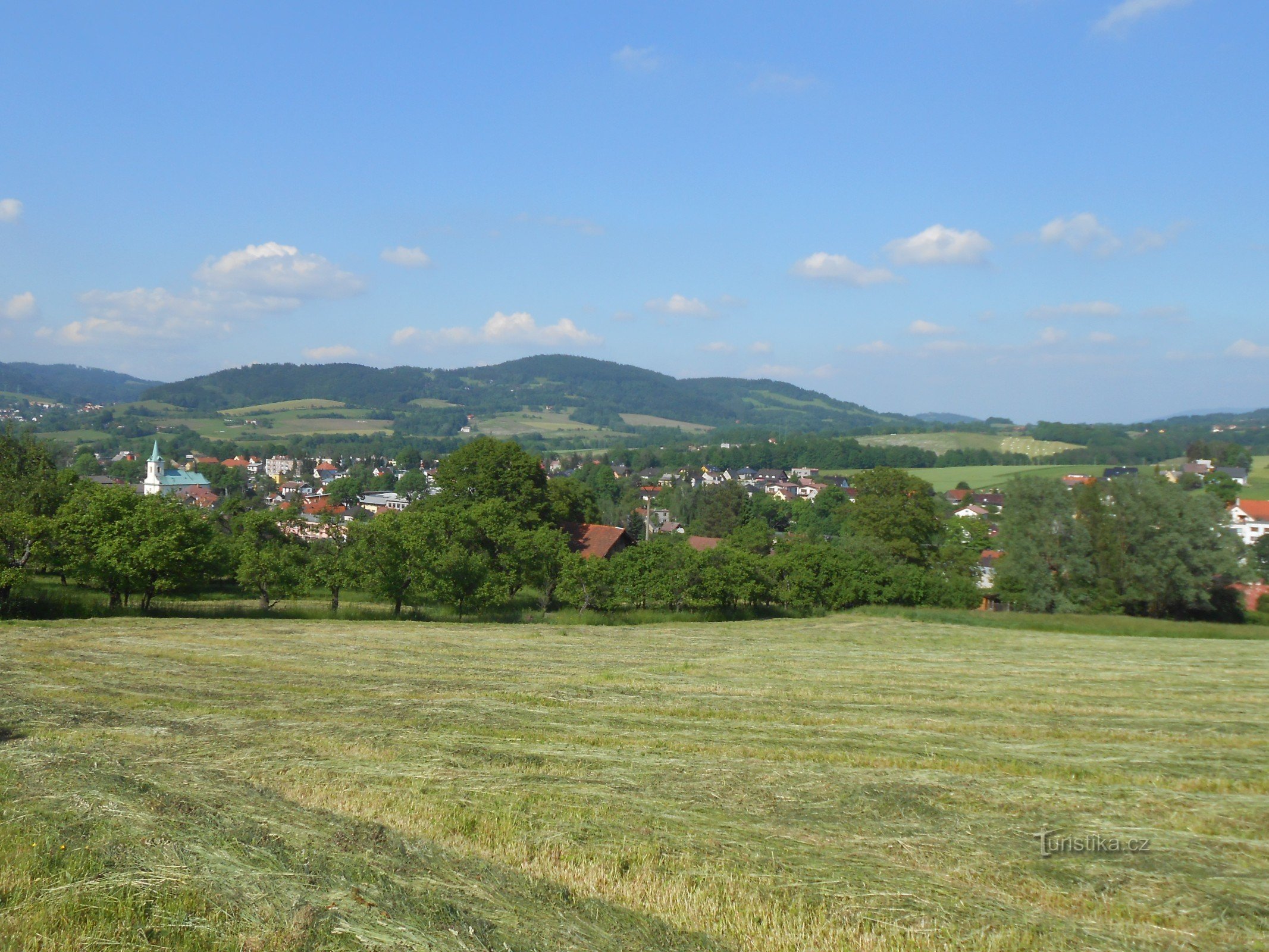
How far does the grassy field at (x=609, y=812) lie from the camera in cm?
691

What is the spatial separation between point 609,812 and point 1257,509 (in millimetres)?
112916

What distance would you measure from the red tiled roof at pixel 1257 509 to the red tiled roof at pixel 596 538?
79.7 m

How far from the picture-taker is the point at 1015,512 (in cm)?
5153

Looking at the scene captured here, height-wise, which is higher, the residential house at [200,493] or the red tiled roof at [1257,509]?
the red tiled roof at [1257,509]

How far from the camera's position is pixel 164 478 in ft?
469

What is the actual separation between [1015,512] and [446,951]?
170 ft

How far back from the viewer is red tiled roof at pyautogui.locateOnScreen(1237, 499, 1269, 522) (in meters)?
95.1

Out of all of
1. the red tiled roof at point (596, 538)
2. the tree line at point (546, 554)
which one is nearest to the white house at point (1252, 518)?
the tree line at point (546, 554)

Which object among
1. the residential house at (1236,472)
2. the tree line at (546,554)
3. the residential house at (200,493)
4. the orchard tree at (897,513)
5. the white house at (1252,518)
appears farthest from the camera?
the residential house at (200,493)

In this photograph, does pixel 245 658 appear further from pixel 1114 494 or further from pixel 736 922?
pixel 1114 494

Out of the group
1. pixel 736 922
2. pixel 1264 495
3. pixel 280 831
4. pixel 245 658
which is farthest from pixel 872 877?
pixel 1264 495

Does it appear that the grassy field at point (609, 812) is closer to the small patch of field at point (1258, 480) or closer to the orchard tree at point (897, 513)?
the orchard tree at point (897, 513)

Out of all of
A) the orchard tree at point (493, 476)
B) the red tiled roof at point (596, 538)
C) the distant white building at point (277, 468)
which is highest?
the orchard tree at point (493, 476)

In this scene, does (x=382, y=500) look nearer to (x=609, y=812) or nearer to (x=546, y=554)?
(x=546, y=554)
